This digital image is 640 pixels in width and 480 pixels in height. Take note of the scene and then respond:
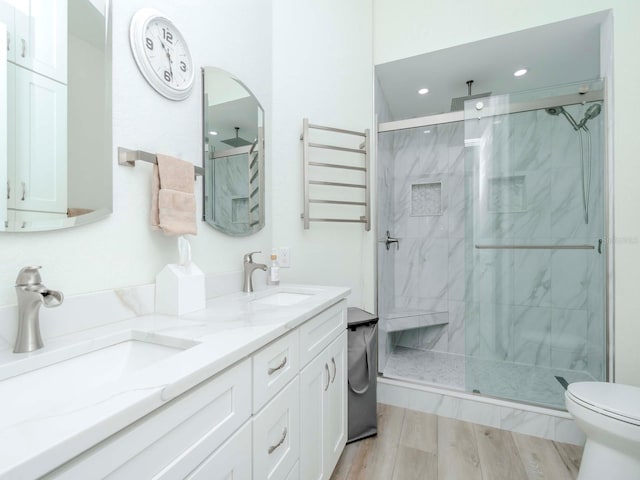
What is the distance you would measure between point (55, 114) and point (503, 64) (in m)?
2.83

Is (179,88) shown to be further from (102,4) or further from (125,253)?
(125,253)

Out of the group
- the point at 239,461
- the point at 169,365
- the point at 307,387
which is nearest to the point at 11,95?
the point at 169,365

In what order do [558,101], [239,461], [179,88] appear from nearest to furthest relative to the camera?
1. [239,461]
2. [179,88]
3. [558,101]

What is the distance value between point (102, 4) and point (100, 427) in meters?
1.17

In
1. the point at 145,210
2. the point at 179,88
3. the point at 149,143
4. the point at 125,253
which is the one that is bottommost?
the point at 125,253

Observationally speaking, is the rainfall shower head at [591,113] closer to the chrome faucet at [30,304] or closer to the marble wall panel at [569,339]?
the marble wall panel at [569,339]

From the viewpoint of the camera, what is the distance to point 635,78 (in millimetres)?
1728

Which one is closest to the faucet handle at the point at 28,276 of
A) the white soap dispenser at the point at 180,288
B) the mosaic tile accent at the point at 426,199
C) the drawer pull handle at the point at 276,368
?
the white soap dispenser at the point at 180,288

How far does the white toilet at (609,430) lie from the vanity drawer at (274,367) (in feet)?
4.03

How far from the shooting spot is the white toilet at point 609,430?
1.16 meters

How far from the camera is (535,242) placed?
207 centimetres

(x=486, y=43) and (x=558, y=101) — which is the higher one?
(x=486, y=43)

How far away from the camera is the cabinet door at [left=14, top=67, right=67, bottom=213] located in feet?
2.52

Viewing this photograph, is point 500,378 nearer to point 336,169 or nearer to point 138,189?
point 336,169
